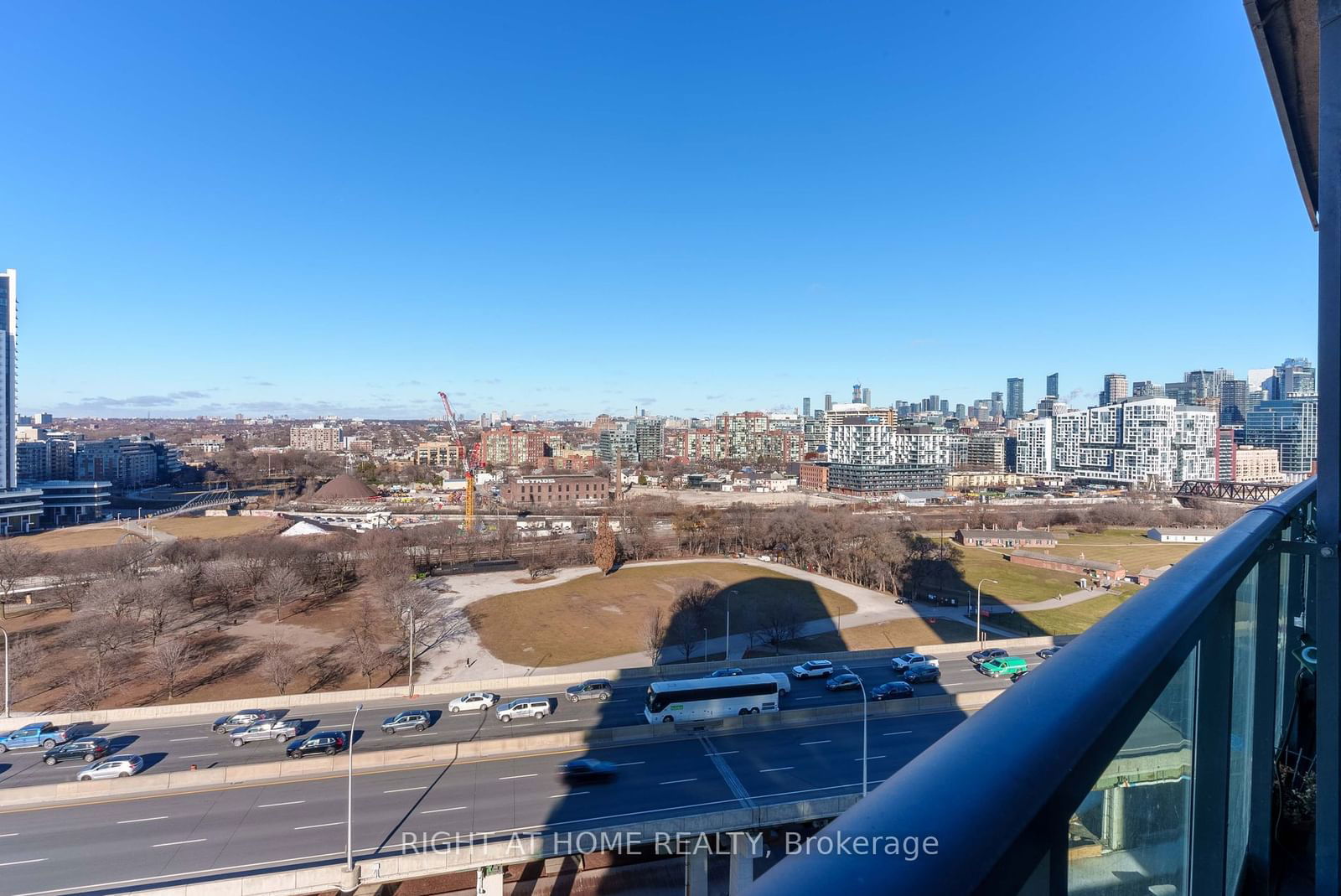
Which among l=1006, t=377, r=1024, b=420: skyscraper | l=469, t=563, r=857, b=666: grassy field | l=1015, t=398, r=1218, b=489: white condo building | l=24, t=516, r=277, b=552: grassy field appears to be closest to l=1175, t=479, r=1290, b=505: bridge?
l=1015, t=398, r=1218, b=489: white condo building

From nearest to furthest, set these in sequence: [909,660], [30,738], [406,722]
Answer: [30,738] → [406,722] → [909,660]

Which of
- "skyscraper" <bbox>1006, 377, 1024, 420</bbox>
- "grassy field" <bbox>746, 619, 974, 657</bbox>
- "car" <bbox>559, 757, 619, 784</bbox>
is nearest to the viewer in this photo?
"car" <bbox>559, 757, 619, 784</bbox>

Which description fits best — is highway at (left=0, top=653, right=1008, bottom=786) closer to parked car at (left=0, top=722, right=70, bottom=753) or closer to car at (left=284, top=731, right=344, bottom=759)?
parked car at (left=0, top=722, right=70, bottom=753)

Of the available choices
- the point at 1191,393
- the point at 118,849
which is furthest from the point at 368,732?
the point at 1191,393

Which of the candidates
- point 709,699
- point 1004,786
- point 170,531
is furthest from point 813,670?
point 170,531

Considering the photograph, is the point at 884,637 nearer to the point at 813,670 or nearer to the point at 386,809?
the point at 813,670

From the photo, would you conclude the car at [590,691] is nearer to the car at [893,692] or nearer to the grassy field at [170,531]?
the car at [893,692]

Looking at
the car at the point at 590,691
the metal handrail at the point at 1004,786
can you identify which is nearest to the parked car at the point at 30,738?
the car at the point at 590,691
